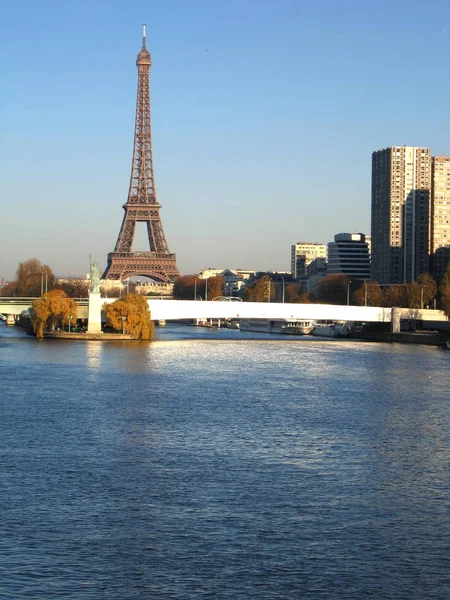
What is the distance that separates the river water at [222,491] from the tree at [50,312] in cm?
2251

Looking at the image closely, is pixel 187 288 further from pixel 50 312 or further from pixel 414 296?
pixel 50 312

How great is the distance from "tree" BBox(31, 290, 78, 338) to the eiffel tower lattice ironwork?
4512cm

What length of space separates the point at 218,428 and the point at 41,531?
25.5ft

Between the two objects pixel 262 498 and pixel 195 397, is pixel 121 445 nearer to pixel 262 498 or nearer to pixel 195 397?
pixel 262 498

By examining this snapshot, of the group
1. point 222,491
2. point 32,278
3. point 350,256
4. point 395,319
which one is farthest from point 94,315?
point 350,256

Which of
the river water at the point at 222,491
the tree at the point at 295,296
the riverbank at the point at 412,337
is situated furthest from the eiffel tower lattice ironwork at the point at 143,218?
the river water at the point at 222,491

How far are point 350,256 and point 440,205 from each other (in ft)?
44.7

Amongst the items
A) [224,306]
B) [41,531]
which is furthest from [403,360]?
[41,531]

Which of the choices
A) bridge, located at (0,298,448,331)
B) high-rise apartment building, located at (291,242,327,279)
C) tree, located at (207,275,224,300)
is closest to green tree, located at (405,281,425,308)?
bridge, located at (0,298,448,331)

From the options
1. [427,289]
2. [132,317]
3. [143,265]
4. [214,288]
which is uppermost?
[143,265]

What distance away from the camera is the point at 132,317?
48.6 m

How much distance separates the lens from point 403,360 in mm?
38281

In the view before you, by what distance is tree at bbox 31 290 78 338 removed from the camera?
49.7 metres

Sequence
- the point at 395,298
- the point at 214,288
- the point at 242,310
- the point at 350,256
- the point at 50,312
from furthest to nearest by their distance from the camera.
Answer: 1. the point at 350,256
2. the point at 214,288
3. the point at 395,298
4. the point at 242,310
5. the point at 50,312
